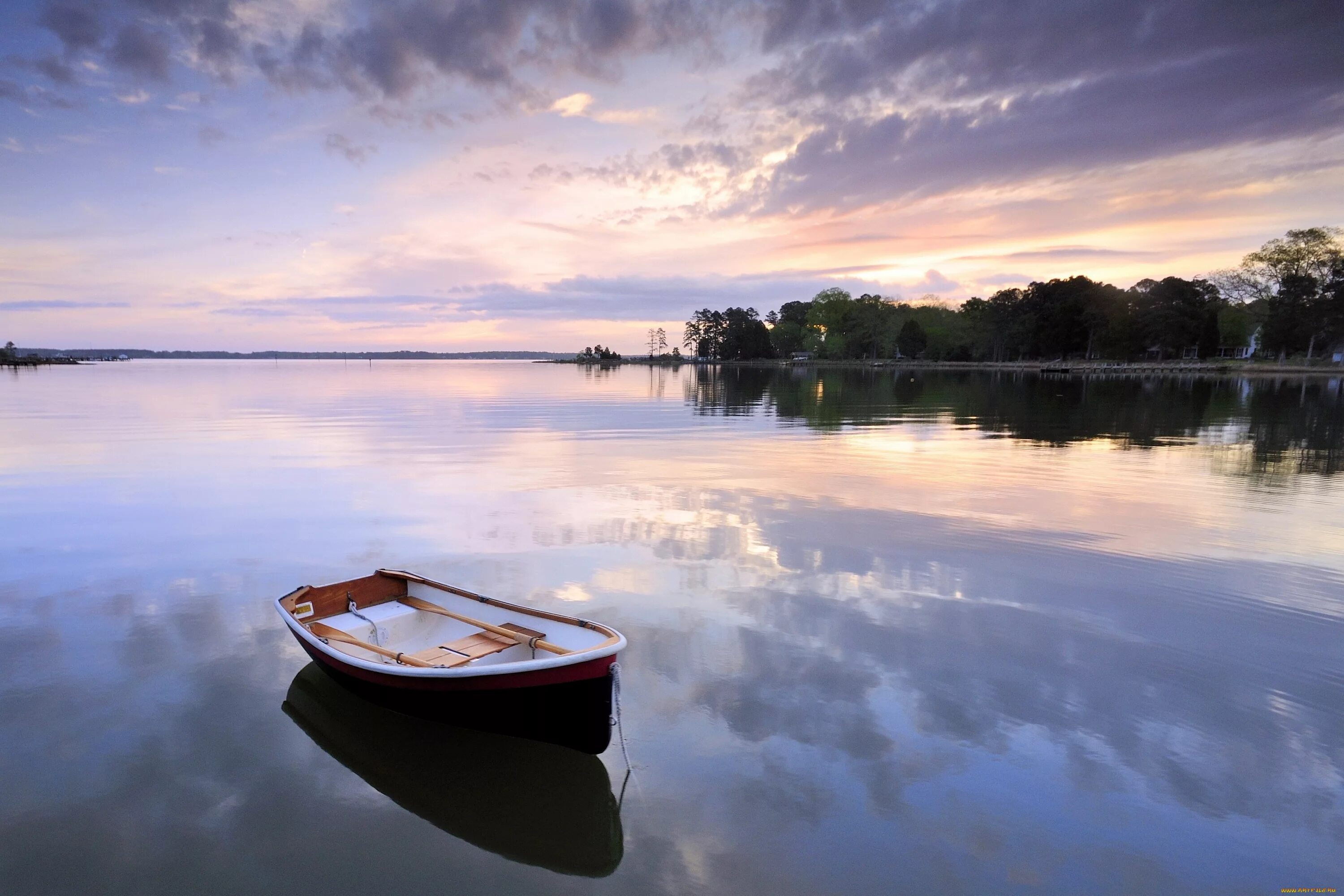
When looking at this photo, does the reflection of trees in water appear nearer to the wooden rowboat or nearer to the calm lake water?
the calm lake water

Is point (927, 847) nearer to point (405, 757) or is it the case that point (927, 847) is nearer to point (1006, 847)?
point (1006, 847)

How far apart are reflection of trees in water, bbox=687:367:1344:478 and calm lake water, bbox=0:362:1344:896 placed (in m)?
12.4

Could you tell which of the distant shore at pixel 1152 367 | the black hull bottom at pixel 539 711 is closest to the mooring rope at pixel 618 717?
the black hull bottom at pixel 539 711

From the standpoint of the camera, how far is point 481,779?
746 cm

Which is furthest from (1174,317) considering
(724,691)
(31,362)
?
(31,362)

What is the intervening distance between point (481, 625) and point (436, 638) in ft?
3.66

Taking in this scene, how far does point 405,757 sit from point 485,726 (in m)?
1.07

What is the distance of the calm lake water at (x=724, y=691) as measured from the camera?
635 centimetres

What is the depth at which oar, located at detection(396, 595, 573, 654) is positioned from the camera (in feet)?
27.0

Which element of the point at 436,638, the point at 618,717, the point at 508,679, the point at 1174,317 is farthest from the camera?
the point at 1174,317

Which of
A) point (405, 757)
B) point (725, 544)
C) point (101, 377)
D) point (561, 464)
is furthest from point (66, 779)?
point (101, 377)

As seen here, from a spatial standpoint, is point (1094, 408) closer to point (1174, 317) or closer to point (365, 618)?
point (365, 618)

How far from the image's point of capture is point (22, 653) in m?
10.0

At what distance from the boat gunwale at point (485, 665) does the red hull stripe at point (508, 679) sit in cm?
4
